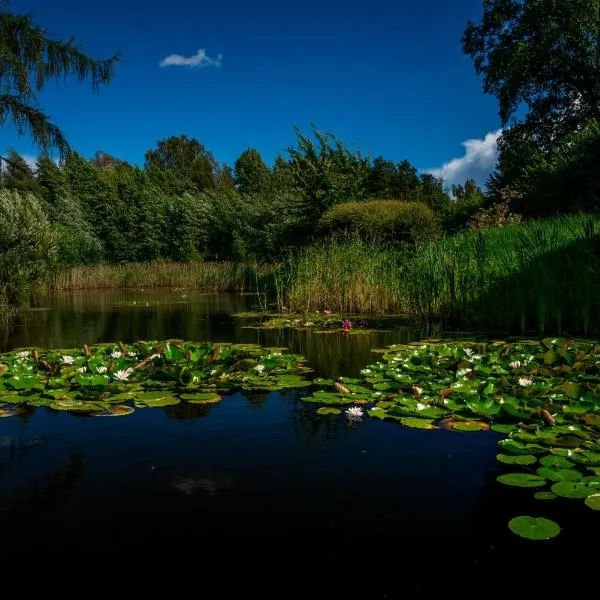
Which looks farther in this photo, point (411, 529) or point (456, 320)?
point (456, 320)

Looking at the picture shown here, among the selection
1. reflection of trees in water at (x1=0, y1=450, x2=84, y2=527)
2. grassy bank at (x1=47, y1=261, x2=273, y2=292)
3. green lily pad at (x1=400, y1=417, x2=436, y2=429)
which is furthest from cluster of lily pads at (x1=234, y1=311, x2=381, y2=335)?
grassy bank at (x1=47, y1=261, x2=273, y2=292)

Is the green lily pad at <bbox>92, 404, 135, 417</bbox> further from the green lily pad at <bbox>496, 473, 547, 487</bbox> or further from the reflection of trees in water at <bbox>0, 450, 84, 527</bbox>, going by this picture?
the green lily pad at <bbox>496, 473, 547, 487</bbox>

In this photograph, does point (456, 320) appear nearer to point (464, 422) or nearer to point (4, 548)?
point (464, 422)

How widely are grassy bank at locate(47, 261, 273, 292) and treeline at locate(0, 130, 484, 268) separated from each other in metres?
1.38

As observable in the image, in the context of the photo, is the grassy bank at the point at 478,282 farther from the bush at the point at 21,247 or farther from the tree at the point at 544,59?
the tree at the point at 544,59

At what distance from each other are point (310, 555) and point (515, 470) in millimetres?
1096

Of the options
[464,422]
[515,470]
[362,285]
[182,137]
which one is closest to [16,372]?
[464,422]

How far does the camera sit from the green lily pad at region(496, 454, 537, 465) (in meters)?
2.33

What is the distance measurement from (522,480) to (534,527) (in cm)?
41

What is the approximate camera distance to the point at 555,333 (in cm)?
618

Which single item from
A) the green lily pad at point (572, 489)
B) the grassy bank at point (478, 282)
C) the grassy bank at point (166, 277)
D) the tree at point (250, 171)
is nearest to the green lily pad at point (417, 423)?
the green lily pad at point (572, 489)

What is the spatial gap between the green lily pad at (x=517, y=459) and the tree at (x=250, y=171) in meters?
35.0

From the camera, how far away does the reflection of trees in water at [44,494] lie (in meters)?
1.97

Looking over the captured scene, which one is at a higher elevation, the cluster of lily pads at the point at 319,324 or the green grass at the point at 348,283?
the green grass at the point at 348,283
